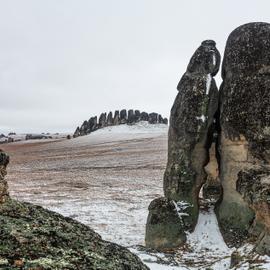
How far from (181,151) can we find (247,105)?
2.52 metres

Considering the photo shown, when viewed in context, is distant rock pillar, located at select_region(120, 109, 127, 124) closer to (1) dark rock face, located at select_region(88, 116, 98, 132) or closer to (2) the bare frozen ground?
(1) dark rock face, located at select_region(88, 116, 98, 132)

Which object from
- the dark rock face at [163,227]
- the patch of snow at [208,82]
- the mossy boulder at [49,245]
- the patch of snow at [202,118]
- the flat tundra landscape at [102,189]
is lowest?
the flat tundra landscape at [102,189]

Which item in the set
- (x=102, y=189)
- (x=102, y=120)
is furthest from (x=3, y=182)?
(x=102, y=120)

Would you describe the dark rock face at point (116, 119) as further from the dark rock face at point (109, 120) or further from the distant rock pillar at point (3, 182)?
the distant rock pillar at point (3, 182)

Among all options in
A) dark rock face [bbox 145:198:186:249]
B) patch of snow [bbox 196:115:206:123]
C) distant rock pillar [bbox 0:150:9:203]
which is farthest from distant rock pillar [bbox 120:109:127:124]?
distant rock pillar [bbox 0:150:9:203]

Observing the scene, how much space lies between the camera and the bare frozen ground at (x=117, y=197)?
12.4 metres

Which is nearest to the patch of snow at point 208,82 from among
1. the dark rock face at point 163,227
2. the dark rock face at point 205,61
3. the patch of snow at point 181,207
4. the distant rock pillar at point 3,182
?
the dark rock face at point 205,61

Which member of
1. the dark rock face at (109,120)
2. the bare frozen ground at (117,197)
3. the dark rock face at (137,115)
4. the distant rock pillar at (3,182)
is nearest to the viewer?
the distant rock pillar at (3,182)

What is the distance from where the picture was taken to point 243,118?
43.5 feet

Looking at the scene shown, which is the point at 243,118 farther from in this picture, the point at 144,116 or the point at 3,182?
the point at 144,116

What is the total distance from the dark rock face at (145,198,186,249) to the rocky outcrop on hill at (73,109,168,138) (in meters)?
86.0

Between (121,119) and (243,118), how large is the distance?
93.3 meters

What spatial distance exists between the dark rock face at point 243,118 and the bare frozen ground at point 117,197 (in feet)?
3.05

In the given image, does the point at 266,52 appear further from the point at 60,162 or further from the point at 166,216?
the point at 60,162
